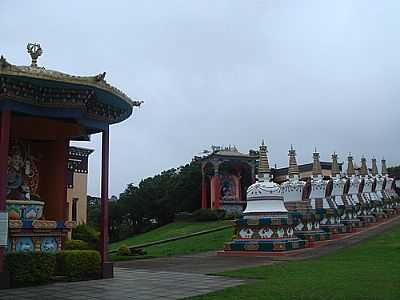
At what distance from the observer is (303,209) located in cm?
2859

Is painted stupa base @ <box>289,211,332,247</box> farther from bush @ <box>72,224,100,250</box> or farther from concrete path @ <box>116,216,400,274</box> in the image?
bush @ <box>72,224,100,250</box>

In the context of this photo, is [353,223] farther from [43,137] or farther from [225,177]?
[225,177]

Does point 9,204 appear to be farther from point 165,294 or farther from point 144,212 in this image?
point 144,212

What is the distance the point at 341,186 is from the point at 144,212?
25.3 meters

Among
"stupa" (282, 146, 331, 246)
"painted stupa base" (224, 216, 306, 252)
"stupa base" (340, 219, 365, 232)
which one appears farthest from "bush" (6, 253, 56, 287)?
"stupa base" (340, 219, 365, 232)

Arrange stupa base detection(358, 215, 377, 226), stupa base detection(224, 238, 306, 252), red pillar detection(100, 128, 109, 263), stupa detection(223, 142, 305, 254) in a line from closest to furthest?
red pillar detection(100, 128, 109, 263) < stupa base detection(224, 238, 306, 252) < stupa detection(223, 142, 305, 254) < stupa base detection(358, 215, 377, 226)

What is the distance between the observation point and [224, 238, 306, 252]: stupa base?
2190 centimetres

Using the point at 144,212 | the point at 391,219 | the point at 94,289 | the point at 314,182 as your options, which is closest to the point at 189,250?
the point at 314,182

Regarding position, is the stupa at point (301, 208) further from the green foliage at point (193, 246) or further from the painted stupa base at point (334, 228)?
the green foliage at point (193, 246)

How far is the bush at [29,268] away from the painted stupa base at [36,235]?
0.87 metres

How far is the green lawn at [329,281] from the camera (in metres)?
9.33

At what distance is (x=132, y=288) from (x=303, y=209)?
743 inches

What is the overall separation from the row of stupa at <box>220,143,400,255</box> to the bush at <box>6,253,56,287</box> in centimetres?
1191

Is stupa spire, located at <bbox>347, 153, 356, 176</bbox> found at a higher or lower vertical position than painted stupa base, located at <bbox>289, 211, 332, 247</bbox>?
higher
